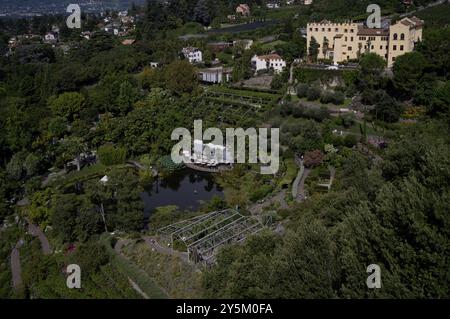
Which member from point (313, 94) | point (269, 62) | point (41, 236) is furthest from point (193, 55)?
point (41, 236)

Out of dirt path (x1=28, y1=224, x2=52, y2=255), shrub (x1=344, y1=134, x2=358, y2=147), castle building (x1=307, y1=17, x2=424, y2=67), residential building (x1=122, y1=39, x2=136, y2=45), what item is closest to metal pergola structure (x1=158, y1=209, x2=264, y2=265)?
dirt path (x1=28, y1=224, x2=52, y2=255)

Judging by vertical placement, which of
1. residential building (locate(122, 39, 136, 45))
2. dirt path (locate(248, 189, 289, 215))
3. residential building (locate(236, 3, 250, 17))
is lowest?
dirt path (locate(248, 189, 289, 215))

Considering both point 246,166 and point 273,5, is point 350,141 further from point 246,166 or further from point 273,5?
point 273,5

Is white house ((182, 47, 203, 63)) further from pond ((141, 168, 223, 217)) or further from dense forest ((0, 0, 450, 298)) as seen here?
pond ((141, 168, 223, 217))

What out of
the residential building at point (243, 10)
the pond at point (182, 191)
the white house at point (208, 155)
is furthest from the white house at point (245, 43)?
the residential building at point (243, 10)

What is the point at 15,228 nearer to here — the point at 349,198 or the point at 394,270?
the point at 349,198

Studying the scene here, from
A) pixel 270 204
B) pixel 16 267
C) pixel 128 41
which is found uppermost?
pixel 128 41

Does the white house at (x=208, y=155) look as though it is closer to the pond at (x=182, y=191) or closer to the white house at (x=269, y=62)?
the pond at (x=182, y=191)
